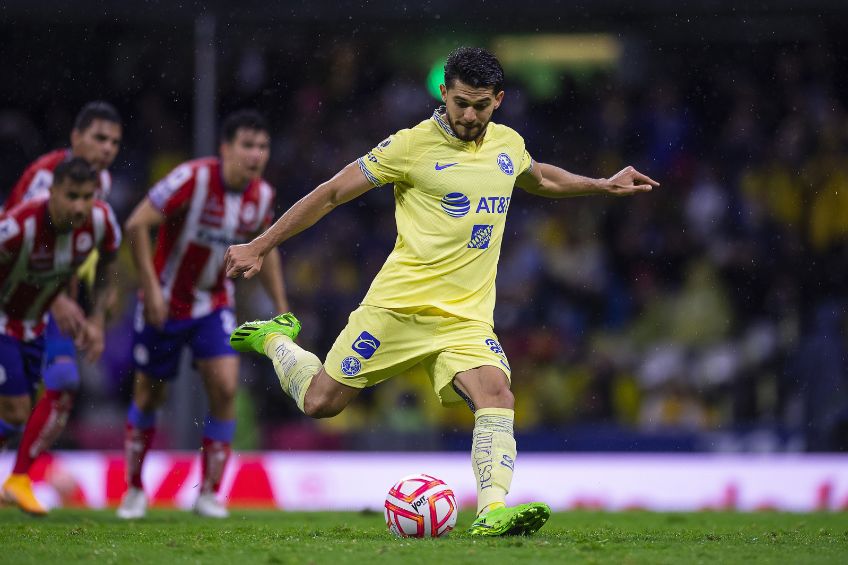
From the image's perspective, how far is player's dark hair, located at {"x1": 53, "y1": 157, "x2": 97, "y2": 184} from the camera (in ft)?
24.6

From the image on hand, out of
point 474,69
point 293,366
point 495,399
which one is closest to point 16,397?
point 293,366

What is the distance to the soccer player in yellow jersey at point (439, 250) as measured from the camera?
18.9ft

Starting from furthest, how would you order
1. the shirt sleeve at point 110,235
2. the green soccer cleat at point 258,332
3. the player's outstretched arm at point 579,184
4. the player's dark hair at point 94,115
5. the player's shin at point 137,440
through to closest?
the player's dark hair at point 94,115
the player's shin at point 137,440
the shirt sleeve at point 110,235
the green soccer cleat at point 258,332
the player's outstretched arm at point 579,184

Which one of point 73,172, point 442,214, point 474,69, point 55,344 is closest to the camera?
point 474,69

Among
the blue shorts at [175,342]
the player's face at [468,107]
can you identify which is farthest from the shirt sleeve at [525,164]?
the blue shorts at [175,342]

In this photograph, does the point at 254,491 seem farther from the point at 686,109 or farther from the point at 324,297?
the point at 686,109

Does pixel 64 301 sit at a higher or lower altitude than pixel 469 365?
higher

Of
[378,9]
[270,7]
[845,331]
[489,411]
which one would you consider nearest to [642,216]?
[845,331]

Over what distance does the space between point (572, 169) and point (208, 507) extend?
22.5ft

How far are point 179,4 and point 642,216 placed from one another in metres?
4.95

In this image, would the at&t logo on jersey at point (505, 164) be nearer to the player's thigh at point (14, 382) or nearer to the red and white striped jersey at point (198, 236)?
the red and white striped jersey at point (198, 236)

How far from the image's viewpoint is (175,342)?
26.5 feet

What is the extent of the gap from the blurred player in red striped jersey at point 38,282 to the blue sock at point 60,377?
0.03 metres

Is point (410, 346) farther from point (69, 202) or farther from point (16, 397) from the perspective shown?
point (16, 397)
